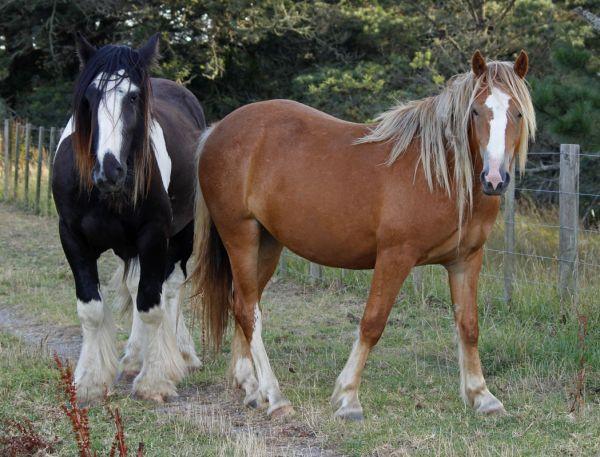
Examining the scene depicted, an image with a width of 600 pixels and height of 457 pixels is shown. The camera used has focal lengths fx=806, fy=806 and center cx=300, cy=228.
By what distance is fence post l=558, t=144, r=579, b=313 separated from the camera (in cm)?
643

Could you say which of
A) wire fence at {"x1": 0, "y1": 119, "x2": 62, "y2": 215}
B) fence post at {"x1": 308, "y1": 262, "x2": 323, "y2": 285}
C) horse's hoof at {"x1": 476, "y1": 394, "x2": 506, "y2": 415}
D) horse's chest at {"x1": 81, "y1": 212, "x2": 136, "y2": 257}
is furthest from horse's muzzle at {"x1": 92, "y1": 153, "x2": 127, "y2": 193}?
wire fence at {"x1": 0, "y1": 119, "x2": 62, "y2": 215}

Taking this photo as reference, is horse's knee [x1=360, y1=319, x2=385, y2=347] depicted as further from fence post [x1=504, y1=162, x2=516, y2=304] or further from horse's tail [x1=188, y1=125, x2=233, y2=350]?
fence post [x1=504, y1=162, x2=516, y2=304]

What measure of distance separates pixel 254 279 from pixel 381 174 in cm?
103

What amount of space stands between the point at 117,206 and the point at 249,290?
0.92 m

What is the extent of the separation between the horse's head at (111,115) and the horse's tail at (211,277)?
685 mm

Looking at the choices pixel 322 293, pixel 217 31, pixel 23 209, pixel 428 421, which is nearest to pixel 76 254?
pixel 428 421

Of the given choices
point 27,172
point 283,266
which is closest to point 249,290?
point 283,266

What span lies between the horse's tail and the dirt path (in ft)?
1.32

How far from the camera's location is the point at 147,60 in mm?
4770

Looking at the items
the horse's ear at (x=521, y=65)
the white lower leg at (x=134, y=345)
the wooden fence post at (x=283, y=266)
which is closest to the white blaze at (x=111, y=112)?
the white lower leg at (x=134, y=345)

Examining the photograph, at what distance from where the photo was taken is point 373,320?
4.41 m

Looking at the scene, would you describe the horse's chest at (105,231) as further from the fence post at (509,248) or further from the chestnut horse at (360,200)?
the fence post at (509,248)

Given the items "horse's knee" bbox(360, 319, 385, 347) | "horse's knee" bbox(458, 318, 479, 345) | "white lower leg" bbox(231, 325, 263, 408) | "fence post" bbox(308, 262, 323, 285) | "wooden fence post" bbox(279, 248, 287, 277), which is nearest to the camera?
"horse's knee" bbox(360, 319, 385, 347)

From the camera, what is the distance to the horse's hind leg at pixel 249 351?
4840 millimetres
